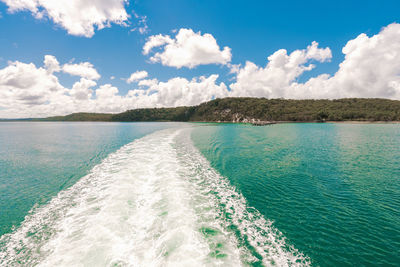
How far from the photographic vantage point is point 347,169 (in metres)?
13.7

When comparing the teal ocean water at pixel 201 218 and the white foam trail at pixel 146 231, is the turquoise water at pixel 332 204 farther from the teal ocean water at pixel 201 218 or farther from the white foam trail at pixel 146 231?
the white foam trail at pixel 146 231

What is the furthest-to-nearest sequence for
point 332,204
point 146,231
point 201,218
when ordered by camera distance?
point 332,204, point 201,218, point 146,231

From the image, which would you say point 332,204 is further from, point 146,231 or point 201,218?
point 146,231

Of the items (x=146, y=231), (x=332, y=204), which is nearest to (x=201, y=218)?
(x=146, y=231)

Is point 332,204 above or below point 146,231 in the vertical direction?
below

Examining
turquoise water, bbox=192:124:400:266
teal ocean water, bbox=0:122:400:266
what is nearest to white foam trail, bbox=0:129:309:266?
teal ocean water, bbox=0:122:400:266

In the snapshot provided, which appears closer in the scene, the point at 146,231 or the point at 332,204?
the point at 146,231

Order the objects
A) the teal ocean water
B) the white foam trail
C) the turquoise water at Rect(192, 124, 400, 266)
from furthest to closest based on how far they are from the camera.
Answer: the turquoise water at Rect(192, 124, 400, 266) < the teal ocean water < the white foam trail

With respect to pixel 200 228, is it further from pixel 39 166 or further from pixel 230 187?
pixel 39 166

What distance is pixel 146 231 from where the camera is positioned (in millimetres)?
6121

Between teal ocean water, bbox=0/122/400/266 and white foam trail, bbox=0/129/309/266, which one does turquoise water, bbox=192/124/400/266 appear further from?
white foam trail, bbox=0/129/309/266

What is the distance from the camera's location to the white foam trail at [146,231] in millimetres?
4934

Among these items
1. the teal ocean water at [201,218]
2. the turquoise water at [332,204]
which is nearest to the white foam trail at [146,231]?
the teal ocean water at [201,218]

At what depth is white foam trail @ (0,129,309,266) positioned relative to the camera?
16.2 feet
